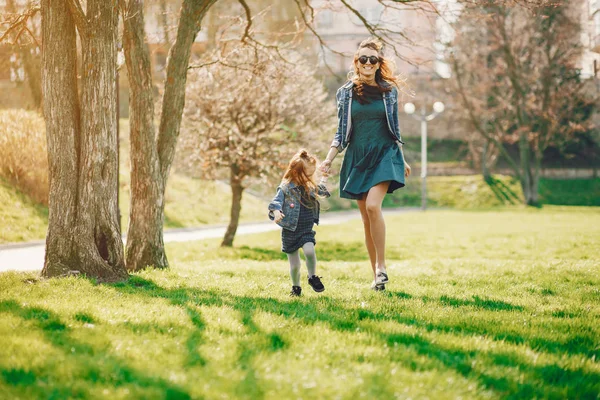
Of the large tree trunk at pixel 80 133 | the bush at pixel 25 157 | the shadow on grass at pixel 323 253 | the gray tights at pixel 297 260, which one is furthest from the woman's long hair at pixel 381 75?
the bush at pixel 25 157

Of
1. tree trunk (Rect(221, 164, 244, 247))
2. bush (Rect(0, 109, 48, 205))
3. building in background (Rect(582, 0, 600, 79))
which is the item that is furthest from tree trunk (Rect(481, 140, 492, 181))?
bush (Rect(0, 109, 48, 205))

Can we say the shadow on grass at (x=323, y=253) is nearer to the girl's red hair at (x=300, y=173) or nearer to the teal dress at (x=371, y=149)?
the teal dress at (x=371, y=149)

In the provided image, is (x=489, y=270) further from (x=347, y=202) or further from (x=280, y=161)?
(x=347, y=202)

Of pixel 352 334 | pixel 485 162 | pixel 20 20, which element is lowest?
pixel 352 334

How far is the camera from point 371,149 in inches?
245

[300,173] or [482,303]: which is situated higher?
[300,173]

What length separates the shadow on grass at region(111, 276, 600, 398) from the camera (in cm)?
337

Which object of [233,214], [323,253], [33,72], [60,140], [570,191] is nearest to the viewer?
[60,140]

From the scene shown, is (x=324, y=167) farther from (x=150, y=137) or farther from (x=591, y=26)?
(x=591, y=26)

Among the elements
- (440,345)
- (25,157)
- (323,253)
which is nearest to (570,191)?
(323,253)

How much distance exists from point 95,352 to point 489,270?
264 inches

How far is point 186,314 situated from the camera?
15.8 feet

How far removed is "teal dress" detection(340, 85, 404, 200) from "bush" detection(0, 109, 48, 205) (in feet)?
44.0

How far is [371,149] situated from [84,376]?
3.79 m
